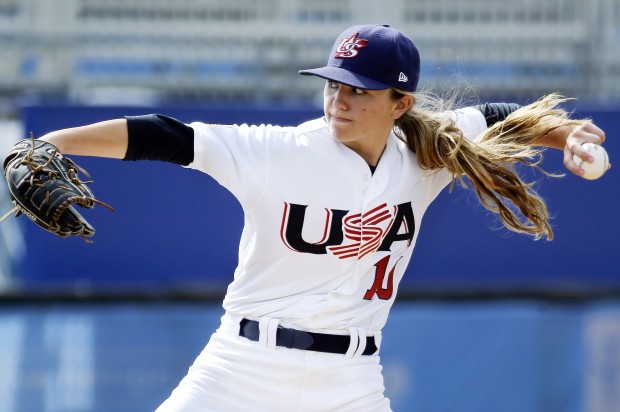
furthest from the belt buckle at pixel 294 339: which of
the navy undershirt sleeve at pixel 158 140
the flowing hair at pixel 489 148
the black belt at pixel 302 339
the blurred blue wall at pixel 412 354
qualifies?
the blurred blue wall at pixel 412 354

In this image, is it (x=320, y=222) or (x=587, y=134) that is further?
(x=587, y=134)

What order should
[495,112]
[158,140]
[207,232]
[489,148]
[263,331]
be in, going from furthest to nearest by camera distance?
[207,232]
[495,112]
[489,148]
[263,331]
[158,140]

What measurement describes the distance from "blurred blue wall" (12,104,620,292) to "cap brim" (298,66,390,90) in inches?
104

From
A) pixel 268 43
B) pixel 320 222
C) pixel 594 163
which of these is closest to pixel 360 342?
pixel 320 222

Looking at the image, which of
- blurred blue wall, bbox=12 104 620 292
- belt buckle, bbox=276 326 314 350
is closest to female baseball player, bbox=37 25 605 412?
belt buckle, bbox=276 326 314 350

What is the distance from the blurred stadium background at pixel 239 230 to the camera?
504 centimetres

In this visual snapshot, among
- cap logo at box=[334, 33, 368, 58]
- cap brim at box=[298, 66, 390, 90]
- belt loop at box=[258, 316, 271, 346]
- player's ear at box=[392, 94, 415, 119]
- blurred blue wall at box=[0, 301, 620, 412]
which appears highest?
cap logo at box=[334, 33, 368, 58]

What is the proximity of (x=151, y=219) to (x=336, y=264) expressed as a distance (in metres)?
2.94

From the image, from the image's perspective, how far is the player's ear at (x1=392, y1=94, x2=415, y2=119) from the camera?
2938 millimetres

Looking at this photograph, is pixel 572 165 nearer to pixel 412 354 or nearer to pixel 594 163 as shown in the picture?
pixel 594 163

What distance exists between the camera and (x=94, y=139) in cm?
257

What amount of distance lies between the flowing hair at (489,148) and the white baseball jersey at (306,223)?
0.57ft

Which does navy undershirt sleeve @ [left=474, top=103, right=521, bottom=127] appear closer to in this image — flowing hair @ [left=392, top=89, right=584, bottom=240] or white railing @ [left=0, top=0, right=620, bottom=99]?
flowing hair @ [left=392, top=89, right=584, bottom=240]

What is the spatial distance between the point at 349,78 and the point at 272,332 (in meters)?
0.72
